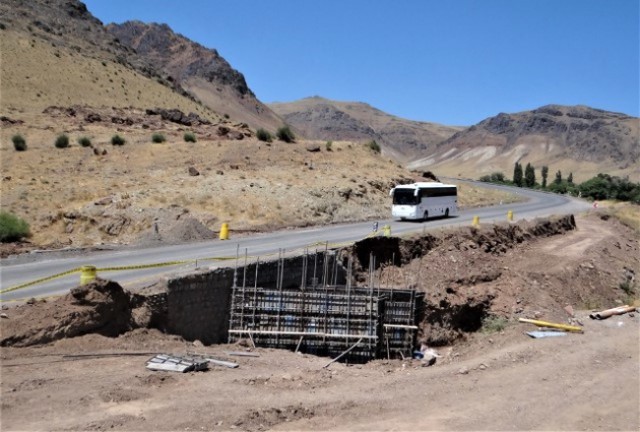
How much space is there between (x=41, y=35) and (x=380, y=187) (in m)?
60.0

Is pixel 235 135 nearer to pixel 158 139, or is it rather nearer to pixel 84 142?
pixel 158 139

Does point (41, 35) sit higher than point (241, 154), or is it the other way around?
point (41, 35)

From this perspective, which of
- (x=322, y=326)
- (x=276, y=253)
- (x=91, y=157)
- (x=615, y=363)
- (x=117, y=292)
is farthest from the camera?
(x=91, y=157)

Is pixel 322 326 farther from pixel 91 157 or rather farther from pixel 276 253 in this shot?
pixel 91 157

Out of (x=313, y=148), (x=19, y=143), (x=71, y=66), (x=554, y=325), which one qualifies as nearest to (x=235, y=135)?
(x=313, y=148)

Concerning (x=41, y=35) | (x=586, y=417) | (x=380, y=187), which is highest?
(x=41, y=35)

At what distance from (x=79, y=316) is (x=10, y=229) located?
601 inches

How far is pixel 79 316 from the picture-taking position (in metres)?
12.9

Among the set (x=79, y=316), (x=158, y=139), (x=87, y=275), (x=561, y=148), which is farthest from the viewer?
(x=561, y=148)

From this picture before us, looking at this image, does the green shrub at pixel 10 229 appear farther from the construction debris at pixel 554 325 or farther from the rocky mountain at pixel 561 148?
the rocky mountain at pixel 561 148

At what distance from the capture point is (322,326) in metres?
17.7

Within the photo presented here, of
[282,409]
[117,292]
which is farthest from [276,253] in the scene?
[282,409]

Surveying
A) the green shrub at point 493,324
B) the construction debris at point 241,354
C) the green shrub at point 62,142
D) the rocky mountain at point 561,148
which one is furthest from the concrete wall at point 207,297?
the rocky mountain at point 561,148

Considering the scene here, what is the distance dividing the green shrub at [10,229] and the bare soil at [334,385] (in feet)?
47.1
